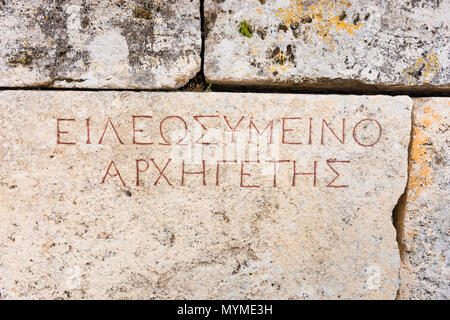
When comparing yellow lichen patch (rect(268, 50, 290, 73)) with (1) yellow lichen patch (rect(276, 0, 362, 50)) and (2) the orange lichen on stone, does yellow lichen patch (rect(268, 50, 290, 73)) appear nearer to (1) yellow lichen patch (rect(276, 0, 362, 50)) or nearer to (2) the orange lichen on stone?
(1) yellow lichen patch (rect(276, 0, 362, 50))

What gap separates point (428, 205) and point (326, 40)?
2.96 ft

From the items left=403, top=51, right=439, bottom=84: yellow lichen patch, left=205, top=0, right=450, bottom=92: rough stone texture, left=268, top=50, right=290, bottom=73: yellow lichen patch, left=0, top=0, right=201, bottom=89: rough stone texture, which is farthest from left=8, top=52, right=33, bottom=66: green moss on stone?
left=403, top=51, right=439, bottom=84: yellow lichen patch

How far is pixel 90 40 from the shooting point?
4.68 ft

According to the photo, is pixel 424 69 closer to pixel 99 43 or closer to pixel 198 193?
pixel 198 193

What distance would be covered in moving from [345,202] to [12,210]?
4.99 feet

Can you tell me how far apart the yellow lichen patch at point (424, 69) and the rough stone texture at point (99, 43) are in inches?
38.6

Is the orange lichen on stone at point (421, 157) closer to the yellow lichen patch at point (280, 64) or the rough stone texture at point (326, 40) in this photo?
the rough stone texture at point (326, 40)

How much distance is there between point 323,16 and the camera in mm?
1435

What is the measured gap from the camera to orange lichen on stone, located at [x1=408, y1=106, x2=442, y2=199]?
1.48 m

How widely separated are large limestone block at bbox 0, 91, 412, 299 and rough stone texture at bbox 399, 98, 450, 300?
0.08 m

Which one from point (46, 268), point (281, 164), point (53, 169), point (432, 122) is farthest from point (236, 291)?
point (432, 122)

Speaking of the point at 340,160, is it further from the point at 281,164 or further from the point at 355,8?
the point at 355,8

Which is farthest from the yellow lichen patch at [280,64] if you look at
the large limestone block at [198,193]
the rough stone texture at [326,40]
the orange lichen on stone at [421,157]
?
the orange lichen on stone at [421,157]

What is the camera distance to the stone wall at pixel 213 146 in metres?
1.43
